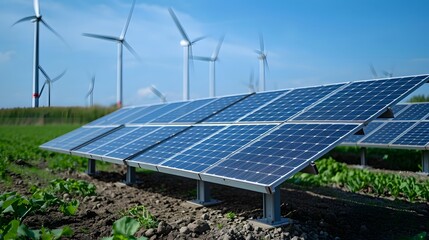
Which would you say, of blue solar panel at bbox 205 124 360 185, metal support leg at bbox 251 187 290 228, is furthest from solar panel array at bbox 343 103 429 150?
metal support leg at bbox 251 187 290 228

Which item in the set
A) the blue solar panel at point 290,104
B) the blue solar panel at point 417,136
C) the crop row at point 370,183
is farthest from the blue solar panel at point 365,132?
the blue solar panel at point 290,104

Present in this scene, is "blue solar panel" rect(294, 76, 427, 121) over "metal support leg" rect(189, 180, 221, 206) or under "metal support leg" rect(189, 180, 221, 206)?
over

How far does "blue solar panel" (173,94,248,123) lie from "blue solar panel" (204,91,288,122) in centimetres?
49

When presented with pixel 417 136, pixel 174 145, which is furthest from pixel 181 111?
pixel 417 136

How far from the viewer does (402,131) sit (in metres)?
19.6

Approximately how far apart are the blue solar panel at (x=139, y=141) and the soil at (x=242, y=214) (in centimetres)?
123

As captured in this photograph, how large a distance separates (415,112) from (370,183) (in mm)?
10039

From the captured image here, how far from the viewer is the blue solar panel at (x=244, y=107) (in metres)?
12.6

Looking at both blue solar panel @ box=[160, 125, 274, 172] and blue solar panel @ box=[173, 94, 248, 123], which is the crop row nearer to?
blue solar panel @ box=[173, 94, 248, 123]

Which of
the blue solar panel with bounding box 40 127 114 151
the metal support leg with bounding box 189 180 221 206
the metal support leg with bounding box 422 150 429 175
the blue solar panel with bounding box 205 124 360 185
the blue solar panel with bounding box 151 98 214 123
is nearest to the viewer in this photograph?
the blue solar panel with bounding box 205 124 360 185

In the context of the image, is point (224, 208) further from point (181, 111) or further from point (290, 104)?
point (181, 111)

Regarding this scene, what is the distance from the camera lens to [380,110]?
885 cm

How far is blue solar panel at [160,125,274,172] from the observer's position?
376 inches

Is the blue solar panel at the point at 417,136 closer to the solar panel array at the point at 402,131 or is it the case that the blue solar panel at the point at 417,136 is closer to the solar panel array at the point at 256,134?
the solar panel array at the point at 402,131
